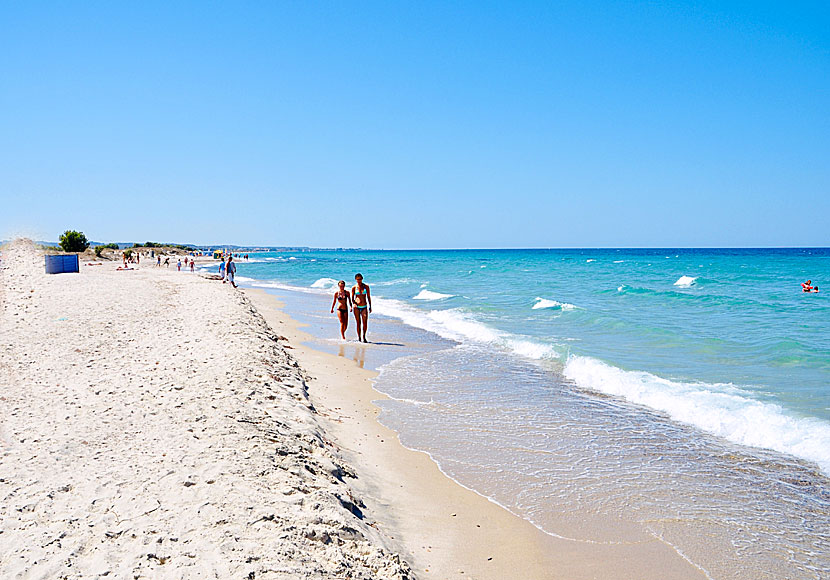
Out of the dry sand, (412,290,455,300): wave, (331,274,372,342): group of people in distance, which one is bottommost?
(412,290,455,300): wave

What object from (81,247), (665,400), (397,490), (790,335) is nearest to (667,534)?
(397,490)

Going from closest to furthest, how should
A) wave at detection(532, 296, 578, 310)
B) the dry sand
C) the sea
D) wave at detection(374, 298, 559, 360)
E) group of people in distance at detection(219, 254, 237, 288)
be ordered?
the dry sand → the sea → wave at detection(374, 298, 559, 360) → wave at detection(532, 296, 578, 310) → group of people in distance at detection(219, 254, 237, 288)

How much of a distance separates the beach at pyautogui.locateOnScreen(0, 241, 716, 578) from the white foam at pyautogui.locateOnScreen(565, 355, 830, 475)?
135 inches

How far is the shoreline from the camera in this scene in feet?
13.1

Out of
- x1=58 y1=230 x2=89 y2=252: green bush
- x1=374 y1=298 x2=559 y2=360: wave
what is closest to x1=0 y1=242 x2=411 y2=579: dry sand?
x1=374 y1=298 x2=559 y2=360: wave

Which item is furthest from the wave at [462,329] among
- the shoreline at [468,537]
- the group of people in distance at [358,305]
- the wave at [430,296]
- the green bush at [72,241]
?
A: the green bush at [72,241]

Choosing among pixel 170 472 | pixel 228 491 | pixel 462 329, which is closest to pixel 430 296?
pixel 462 329

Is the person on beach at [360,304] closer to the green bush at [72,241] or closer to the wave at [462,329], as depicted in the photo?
the wave at [462,329]

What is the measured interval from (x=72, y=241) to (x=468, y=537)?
5922 cm

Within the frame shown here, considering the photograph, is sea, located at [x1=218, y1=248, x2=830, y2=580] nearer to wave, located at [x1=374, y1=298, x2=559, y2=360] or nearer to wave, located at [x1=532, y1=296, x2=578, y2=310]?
wave, located at [x1=374, y1=298, x2=559, y2=360]

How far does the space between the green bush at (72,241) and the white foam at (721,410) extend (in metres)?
55.3

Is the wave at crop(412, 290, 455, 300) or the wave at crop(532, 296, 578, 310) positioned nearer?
the wave at crop(532, 296, 578, 310)

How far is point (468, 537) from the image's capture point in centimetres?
441

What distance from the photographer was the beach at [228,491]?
3293 millimetres
